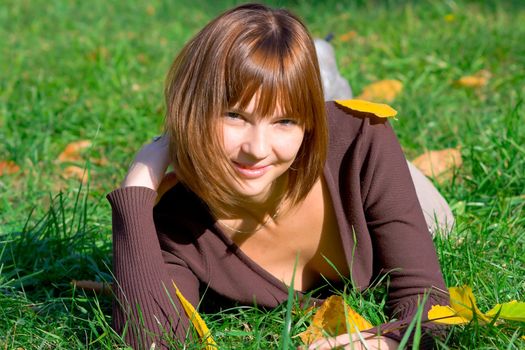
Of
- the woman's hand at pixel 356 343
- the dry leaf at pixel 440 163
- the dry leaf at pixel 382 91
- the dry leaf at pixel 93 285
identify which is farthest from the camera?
the dry leaf at pixel 382 91

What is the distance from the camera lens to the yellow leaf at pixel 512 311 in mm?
1675

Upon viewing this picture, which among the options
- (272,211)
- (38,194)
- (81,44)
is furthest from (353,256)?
(81,44)

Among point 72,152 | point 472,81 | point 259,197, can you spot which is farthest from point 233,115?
point 472,81

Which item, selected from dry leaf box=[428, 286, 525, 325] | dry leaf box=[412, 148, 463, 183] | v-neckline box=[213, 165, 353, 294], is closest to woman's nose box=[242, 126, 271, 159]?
v-neckline box=[213, 165, 353, 294]

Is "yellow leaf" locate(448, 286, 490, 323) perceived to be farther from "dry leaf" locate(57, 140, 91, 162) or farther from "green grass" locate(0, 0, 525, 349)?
"dry leaf" locate(57, 140, 91, 162)

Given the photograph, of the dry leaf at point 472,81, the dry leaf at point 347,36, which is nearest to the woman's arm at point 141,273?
the dry leaf at point 472,81

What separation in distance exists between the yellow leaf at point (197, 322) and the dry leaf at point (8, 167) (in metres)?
1.22

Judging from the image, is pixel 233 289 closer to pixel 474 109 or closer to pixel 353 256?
pixel 353 256

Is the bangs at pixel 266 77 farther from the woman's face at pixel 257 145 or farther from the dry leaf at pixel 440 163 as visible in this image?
the dry leaf at pixel 440 163

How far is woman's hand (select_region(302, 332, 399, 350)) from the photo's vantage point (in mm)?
1659

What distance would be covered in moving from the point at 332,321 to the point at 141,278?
42 cm

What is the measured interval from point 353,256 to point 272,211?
22 centimetres

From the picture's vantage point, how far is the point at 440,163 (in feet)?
9.04

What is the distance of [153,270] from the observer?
1.88 meters
